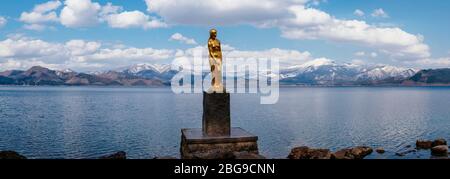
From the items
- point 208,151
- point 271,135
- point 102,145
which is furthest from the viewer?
point 271,135

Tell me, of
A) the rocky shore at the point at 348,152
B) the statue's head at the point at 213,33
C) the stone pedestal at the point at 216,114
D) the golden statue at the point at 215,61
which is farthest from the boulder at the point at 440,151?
the statue's head at the point at 213,33

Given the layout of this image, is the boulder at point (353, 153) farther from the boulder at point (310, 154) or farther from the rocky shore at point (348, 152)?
the boulder at point (310, 154)

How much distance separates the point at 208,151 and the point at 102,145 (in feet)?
60.0

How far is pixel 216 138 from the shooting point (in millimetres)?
17641

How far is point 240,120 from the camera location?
52.5 metres

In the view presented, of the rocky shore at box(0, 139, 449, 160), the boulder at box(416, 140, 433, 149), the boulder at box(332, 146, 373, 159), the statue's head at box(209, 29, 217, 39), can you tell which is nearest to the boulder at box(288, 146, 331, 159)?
the rocky shore at box(0, 139, 449, 160)

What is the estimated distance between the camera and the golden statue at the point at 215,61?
18.9 meters

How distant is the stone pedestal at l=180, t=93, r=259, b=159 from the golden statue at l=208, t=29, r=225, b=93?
1.63 feet

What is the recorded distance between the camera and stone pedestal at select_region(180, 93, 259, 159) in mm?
17328

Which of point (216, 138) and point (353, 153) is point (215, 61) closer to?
point (216, 138)

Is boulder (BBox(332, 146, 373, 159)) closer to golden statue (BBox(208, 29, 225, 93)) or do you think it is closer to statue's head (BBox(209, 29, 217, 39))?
golden statue (BBox(208, 29, 225, 93))
